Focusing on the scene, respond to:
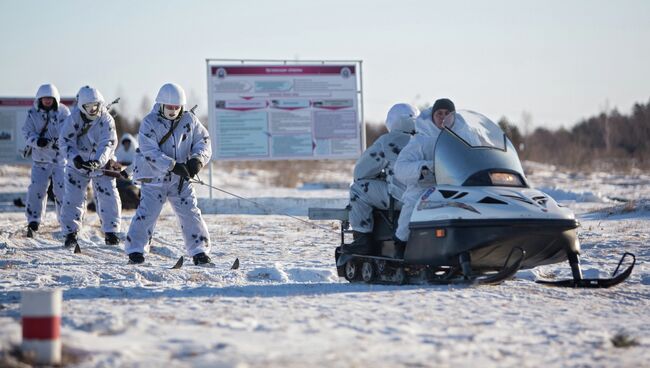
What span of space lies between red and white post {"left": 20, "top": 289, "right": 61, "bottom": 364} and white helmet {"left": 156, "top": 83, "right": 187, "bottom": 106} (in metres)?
7.09

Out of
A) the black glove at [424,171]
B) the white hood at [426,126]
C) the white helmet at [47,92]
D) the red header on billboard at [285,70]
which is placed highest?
the red header on billboard at [285,70]

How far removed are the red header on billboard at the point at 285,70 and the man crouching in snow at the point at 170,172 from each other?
14211mm

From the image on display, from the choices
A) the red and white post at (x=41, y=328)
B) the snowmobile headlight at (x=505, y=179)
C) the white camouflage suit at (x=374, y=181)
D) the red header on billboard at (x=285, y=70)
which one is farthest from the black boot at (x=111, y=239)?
the red header on billboard at (x=285, y=70)

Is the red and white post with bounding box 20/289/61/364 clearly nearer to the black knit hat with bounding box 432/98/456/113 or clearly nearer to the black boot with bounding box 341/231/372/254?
the black knit hat with bounding box 432/98/456/113

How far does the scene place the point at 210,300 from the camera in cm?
942

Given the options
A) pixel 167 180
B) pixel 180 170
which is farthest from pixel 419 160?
pixel 167 180

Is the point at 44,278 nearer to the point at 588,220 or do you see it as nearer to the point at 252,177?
the point at 588,220

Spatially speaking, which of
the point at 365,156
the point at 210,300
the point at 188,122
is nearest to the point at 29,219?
the point at 188,122

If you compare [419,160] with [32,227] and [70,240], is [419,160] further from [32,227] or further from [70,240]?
[32,227]

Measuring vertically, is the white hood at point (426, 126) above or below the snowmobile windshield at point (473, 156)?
above

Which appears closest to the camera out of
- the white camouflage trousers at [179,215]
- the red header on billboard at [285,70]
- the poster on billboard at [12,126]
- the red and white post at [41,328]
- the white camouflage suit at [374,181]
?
the red and white post at [41,328]

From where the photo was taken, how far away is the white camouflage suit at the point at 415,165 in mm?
11391

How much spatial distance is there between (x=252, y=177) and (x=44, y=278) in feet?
136

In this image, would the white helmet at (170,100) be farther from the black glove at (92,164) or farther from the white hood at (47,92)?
the white hood at (47,92)
